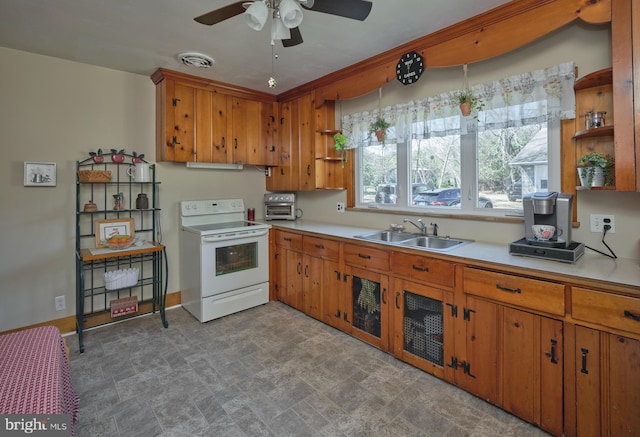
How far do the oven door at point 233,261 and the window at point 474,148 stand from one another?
132cm

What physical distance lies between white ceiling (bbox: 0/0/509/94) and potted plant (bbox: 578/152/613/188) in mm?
1158

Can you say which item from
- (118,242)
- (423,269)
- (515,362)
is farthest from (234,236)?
(515,362)

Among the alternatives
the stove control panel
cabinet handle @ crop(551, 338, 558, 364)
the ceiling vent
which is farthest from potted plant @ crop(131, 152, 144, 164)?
cabinet handle @ crop(551, 338, 558, 364)

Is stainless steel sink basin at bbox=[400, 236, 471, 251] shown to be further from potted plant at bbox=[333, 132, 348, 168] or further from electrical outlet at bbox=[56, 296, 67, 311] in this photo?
electrical outlet at bbox=[56, 296, 67, 311]

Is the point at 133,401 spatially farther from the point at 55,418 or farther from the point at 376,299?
the point at 376,299

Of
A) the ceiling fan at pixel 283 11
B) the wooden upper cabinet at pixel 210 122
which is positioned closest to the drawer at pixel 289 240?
the wooden upper cabinet at pixel 210 122

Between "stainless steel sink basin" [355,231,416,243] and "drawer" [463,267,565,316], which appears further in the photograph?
"stainless steel sink basin" [355,231,416,243]

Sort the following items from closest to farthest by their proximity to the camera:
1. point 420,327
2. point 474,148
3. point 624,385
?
point 624,385 < point 420,327 < point 474,148

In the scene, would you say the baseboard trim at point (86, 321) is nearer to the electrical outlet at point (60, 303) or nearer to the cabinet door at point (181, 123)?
the electrical outlet at point (60, 303)

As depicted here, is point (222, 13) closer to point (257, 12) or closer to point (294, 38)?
point (257, 12)

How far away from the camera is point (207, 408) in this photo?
6.23 feet

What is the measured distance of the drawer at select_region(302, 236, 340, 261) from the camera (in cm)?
284

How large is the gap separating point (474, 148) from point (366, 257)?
4.06ft

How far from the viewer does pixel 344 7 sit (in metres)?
1.61
